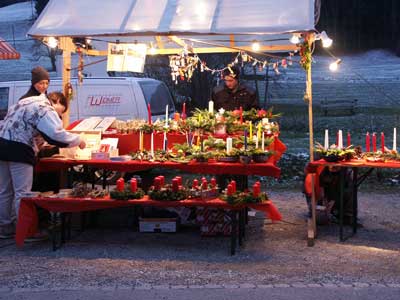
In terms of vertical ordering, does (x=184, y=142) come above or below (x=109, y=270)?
above

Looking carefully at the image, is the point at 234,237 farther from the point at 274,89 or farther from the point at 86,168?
the point at 274,89

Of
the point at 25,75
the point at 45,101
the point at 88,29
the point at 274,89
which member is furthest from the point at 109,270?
the point at 25,75

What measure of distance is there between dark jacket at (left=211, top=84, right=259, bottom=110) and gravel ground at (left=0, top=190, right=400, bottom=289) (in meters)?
1.76

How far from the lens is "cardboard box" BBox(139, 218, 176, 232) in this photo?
745 centimetres

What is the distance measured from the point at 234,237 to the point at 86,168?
233 cm

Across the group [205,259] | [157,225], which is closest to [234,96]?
[157,225]

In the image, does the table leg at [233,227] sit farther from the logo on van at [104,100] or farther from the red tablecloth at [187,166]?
the logo on van at [104,100]

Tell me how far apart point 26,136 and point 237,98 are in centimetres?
324

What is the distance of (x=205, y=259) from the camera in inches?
252

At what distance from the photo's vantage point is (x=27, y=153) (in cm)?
677

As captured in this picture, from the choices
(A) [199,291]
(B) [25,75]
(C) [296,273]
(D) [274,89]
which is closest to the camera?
(A) [199,291]

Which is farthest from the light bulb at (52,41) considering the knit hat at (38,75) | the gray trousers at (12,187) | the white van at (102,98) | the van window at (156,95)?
the van window at (156,95)

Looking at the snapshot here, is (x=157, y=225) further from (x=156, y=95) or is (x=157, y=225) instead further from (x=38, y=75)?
(x=156, y=95)

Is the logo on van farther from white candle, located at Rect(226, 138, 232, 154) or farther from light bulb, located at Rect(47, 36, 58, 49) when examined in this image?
white candle, located at Rect(226, 138, 232, 154)
